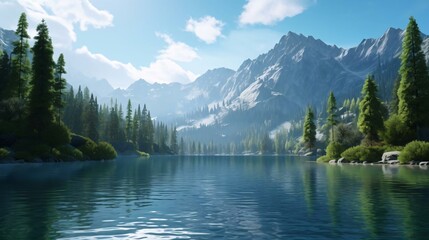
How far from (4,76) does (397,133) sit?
247ft

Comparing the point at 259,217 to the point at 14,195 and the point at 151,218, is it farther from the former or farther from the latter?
the point at 14,195

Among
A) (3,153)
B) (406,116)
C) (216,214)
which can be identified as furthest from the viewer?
(406,116)

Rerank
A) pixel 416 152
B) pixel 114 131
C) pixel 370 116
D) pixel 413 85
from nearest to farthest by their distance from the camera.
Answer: pixel 416 152
pixel 413 85
pixel 370 116
pixel 114 131

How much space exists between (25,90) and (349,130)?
7401cm

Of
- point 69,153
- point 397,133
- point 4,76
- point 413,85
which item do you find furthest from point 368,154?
point 4,76

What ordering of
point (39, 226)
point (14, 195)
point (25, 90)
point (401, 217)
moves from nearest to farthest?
point (39, 226) → point (401, 217) → point (14, 195) → point (25, 90)

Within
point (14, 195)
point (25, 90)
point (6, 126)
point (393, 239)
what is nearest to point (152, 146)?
point (25, 90)

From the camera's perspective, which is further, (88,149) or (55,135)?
(88,149)

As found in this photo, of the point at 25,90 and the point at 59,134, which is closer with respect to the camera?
the point at 59,134

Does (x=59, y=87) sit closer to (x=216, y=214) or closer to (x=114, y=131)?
(x=114, y=131)

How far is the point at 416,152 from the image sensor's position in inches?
2096

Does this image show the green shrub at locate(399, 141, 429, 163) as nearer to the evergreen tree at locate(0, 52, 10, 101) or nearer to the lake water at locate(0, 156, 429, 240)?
the lake water at locate(0, 156, 429, 240)

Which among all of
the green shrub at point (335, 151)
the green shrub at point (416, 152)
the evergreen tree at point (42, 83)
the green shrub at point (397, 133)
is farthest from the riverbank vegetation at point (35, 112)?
the green shrub at point (397, 133)

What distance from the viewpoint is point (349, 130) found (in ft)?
302
